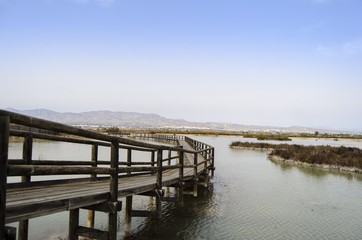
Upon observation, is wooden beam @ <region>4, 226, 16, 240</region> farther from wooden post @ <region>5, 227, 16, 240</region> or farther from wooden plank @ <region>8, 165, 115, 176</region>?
wooden plank @ <region>8, 165, 115, 176</region>

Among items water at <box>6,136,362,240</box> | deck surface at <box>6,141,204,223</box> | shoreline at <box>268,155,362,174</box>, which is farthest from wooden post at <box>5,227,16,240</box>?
shoreline at <box>268,155,362,174</box>

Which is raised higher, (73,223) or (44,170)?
(44,170)

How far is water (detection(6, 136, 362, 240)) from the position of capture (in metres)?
10.5

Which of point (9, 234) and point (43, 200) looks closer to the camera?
point (9, 234)

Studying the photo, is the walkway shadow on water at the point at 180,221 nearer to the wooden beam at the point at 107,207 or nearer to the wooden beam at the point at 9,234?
the wooden beam at the point at 107,207

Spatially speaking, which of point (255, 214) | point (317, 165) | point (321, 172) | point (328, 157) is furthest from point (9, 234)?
point (328, 157)

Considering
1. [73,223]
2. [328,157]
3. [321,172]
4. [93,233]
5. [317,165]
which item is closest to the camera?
[93,233]

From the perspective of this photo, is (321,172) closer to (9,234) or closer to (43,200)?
A: (43,200)

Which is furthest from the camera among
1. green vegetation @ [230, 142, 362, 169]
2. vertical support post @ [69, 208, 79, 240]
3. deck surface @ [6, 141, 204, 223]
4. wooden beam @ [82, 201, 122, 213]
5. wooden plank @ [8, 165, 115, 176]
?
green vegetation @ [230, 142, 362, 169]

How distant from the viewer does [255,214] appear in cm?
1317

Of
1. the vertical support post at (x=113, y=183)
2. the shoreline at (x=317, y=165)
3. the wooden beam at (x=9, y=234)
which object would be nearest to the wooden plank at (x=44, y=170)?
the vertical support post at (x=113, y=183)

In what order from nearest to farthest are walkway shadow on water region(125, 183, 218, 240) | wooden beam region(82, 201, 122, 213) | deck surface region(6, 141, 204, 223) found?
deck surface region(6, 141, 204, 223), wooden beam region(82, 201, 122, 213), walkway shadow on water region(125, 183, 218, 240)

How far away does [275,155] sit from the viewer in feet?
118

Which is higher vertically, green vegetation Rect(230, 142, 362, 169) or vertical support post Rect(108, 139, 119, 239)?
vertical support post Rect(108, 139, 119, 239)
